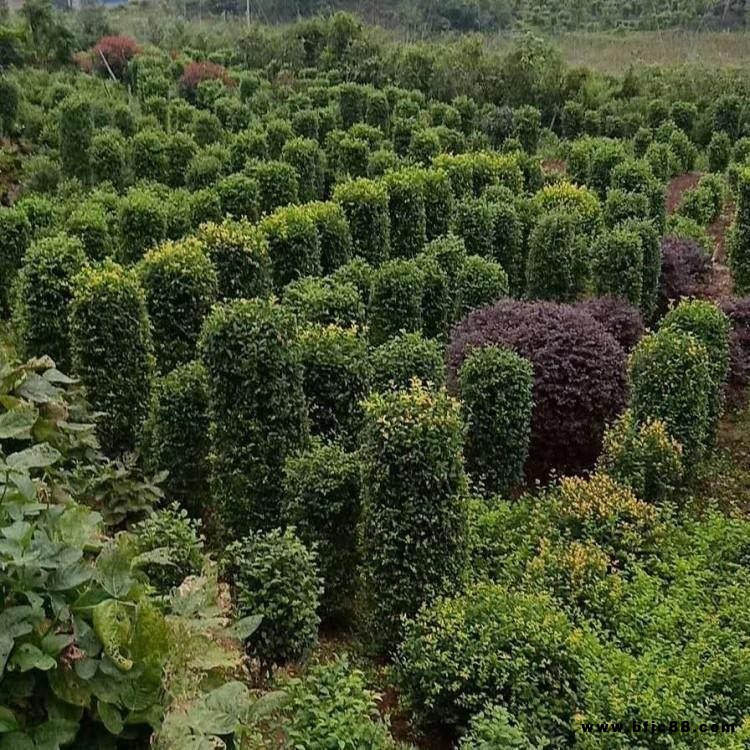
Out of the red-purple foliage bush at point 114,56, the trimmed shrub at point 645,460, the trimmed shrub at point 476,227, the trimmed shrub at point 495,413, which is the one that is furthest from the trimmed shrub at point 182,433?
the red-purple foliage bush at point 114,56

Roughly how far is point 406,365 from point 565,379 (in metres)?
2.45

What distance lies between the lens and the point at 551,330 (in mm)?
11883

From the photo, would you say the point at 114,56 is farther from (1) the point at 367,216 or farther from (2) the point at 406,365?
(2) the point at 406,365

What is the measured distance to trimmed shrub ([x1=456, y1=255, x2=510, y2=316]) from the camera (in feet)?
46.8

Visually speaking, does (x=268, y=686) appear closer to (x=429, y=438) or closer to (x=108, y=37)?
(x=429, y=438)

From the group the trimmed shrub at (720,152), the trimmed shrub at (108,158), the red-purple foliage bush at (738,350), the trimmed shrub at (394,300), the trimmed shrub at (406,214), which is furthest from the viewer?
the trimmed shrub at (720,152)

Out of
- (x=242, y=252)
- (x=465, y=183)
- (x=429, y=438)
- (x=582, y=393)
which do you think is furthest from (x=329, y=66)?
(x=429, y=438)

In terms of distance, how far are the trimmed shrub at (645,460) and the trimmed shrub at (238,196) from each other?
10.3 metres

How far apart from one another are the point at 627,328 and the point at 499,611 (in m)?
7.76

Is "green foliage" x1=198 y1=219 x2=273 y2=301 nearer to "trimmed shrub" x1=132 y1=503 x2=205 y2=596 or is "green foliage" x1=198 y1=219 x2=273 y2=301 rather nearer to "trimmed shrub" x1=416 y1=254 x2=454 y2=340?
"trimmed shrub" x1=416 y1=254 x2=454 y2=340

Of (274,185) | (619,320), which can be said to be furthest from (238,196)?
(619,320)

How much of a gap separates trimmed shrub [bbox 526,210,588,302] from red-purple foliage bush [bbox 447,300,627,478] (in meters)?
3.68

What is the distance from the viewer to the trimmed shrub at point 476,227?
16.7 meters

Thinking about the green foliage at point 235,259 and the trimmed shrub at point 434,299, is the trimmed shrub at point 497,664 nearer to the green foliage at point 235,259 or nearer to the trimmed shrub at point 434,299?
the green foliage at point 235,259
